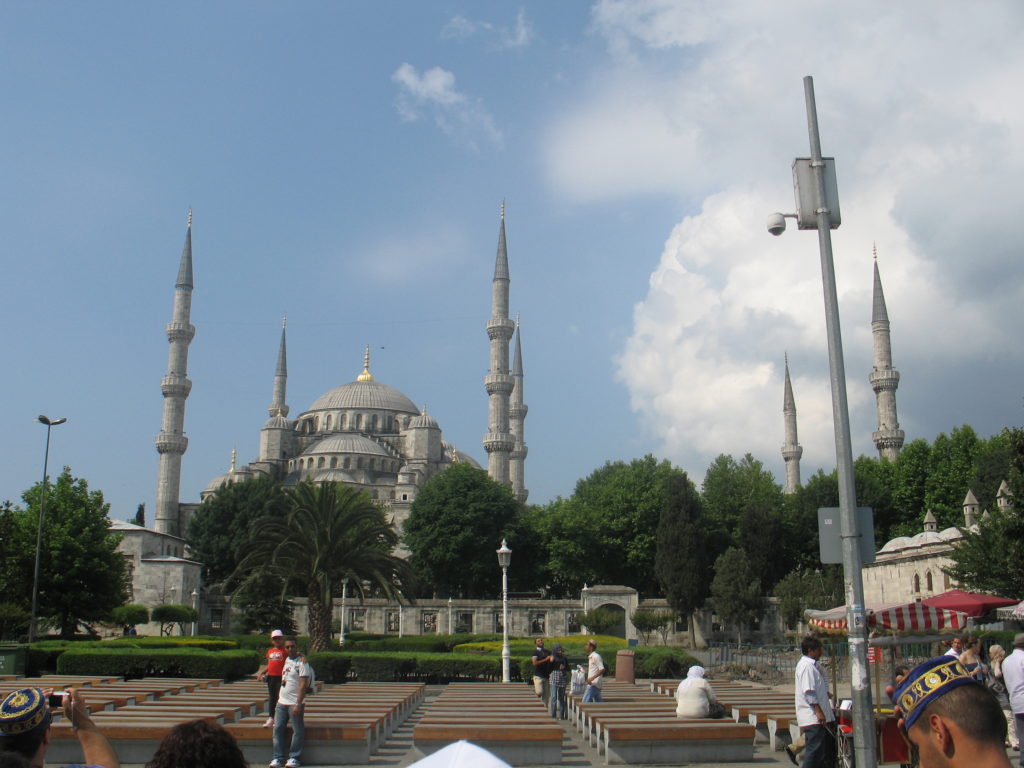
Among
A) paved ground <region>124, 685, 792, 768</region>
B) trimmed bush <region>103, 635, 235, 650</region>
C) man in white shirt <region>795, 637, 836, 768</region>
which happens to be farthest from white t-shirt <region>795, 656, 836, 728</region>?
trimmed bush <region>103, 635, 235, 650</region>

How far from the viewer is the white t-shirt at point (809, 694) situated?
23.6 ft

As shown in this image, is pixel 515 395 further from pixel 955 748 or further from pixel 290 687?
pixel 955 748

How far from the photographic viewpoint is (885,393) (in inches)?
2044

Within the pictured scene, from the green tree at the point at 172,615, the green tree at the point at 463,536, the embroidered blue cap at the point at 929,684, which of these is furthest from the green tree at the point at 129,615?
the embroidered blue cap at the point at 929,684

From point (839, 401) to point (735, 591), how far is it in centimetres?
3109

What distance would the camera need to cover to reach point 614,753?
9.67 metres

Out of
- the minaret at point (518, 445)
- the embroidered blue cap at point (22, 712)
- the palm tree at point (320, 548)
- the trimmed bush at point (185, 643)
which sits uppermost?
the minaret at point (518, 445)

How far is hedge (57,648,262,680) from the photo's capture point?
19.6m

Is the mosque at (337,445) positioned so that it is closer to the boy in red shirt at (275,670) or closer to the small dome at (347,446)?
the small dome at (347,446)

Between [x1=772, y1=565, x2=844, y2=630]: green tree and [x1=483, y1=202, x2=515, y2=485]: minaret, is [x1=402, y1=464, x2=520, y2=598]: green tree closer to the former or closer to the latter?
[x1=483, y1=202, x2=515, y2=485]: minaret

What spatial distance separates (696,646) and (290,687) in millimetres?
35016

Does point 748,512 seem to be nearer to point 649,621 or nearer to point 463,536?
point 649,621

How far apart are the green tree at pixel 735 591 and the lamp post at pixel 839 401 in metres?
30.3

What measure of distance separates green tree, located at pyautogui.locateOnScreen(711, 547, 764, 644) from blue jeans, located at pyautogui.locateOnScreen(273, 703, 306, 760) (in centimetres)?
2991
